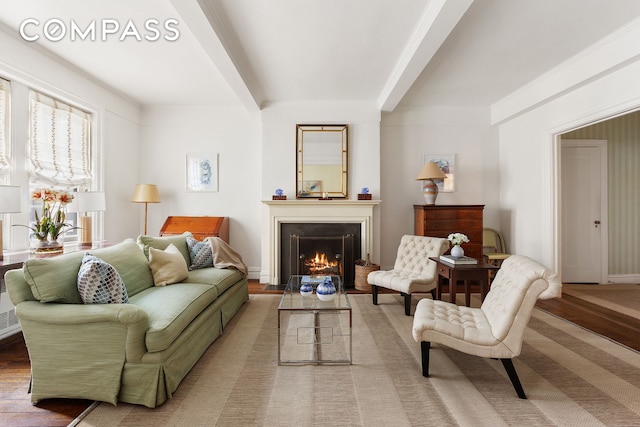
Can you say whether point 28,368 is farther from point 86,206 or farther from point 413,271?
point 413,271

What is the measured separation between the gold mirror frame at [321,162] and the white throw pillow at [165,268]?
2266 mm

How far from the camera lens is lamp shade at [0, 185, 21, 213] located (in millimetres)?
2521

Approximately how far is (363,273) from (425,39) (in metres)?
3.01

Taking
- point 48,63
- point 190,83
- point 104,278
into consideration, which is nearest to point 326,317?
point 104,278

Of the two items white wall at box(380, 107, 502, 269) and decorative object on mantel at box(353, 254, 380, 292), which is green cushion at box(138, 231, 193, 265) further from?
white wall at box(380, 107, 502, 269)

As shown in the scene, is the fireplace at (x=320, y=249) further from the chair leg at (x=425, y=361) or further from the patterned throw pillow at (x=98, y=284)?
the patterned throw pillow at (x=98, y=284)

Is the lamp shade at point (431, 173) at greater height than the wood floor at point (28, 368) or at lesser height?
greater

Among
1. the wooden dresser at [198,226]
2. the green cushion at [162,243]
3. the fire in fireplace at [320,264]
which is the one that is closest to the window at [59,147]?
the wooden dresser at [198,226]

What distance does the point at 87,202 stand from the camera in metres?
3.56

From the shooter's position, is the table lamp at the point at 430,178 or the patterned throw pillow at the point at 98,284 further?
the table lamp at the point at 430,178

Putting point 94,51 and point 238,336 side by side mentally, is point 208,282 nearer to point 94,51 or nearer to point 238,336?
point 238,336

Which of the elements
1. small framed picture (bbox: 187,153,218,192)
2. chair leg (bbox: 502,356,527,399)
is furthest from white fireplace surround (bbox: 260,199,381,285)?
chair leg (bbox: 502,356,527,399)

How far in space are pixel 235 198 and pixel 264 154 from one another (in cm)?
93

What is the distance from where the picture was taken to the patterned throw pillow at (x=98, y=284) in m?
2.10
